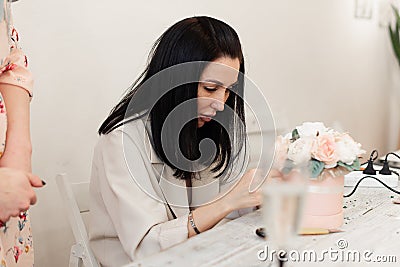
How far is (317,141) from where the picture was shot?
4.64ft

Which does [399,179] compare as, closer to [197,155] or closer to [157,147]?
[197,155]

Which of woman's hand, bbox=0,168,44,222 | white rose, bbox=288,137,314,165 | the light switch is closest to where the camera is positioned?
woman's hand, bbox=0,168,44,222

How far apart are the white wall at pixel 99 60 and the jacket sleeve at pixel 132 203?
0.39 metres

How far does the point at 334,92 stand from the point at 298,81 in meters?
0.56

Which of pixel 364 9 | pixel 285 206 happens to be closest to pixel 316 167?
pixel 285 206

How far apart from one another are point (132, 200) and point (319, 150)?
0.48 m

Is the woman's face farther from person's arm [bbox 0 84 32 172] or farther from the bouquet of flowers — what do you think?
person's arm [bbox 0 84 32 172]

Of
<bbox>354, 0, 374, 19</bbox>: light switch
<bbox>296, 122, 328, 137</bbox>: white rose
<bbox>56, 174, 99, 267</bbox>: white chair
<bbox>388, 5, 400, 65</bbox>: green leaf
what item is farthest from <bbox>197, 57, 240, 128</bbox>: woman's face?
<bbox>388, 5, 400, 65</bbox>: green leaf

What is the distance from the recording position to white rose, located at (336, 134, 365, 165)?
141cm

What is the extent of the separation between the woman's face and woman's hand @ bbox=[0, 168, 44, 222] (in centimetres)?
66

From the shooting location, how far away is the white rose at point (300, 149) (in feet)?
4.47

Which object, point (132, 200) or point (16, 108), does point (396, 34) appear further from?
point (16, 108)

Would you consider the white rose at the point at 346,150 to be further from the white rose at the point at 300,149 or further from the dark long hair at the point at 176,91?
the dark long hair at the point at 176,91
